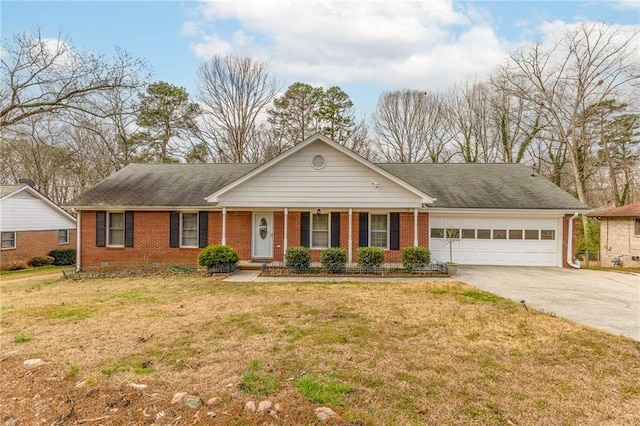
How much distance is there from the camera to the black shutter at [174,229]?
47.2 ft

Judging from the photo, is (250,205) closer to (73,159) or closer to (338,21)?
(338,21)

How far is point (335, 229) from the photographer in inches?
552

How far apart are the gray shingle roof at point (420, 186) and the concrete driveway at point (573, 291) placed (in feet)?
9.14

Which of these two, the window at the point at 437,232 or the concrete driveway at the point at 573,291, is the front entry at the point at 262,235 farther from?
the concrete driveway at the point at 573,291

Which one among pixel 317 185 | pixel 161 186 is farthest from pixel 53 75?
pixel 317 185

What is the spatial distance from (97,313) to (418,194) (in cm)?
1077

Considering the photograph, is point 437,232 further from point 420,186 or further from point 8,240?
point 8,240

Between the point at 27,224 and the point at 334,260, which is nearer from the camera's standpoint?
the point at 334,260

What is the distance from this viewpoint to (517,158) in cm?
2836

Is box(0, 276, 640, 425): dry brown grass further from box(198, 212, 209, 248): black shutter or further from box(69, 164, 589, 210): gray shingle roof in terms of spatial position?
box(69, 164, 589, 210): gray shingle roof

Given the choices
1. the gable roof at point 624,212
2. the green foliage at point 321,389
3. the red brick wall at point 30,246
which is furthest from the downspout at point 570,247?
the red brick wall at point 30,246

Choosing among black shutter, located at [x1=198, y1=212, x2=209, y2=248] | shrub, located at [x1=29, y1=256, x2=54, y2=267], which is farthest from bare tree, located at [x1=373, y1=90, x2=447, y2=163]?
shrub, located at [x1=29, y1=256, x2=54, y2=267]

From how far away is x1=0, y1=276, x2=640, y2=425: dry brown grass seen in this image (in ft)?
11.7

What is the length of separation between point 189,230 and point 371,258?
311 inches
